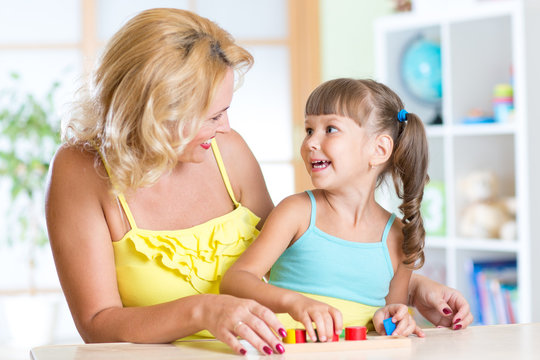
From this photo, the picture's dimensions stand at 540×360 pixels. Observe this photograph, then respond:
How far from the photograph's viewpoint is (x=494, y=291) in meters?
3.40

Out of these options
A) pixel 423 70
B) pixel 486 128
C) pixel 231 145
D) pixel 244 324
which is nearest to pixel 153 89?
pixel 231 145

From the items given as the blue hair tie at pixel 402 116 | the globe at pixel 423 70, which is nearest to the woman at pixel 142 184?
the blue hair tie at pixel 402 116

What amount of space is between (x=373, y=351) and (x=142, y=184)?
0.55 metres

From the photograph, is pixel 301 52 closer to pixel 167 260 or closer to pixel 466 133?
pixel 466 133

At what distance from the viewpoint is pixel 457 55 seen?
139 inches

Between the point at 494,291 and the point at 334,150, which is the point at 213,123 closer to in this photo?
the point at 334,150

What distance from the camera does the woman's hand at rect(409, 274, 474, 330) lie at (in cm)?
133

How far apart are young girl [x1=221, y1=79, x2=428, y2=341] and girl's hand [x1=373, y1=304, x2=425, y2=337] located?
3.7 inches

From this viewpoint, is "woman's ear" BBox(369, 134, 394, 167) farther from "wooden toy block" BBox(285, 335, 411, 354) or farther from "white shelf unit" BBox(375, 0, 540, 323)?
"white shelf unit" BBox(375, 0, 540, 323)

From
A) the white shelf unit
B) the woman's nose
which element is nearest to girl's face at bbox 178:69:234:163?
the woman's nose

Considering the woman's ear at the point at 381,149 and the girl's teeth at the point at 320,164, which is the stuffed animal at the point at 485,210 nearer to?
the woman's ear at the point at 381,149

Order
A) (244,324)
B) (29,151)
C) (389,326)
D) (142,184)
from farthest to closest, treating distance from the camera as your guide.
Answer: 1. (29,151)
2. (142,184)
3. (389,326)
4. (244,324)

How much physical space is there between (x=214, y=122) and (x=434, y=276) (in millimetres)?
2572

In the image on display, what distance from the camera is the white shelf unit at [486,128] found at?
3211 mm
